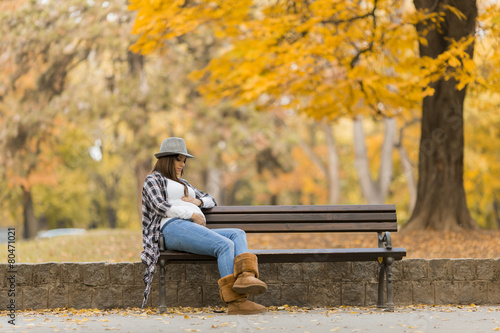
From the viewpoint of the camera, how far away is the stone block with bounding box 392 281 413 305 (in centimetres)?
673

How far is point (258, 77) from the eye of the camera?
11523 mm

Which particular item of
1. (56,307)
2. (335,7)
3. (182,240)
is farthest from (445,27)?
(56,307)

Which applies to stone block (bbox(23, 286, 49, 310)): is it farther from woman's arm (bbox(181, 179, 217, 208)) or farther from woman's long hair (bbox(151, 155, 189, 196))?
woman's arm (bbox(181, 179, 217, 208))

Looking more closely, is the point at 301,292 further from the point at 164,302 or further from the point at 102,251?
the point at 102,251

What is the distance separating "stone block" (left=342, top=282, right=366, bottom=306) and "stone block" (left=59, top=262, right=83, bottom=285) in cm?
252

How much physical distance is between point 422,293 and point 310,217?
134 cm

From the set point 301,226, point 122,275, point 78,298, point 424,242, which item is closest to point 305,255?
point 301,226

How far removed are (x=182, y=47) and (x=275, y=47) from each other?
31.8 feet

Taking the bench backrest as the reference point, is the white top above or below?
above

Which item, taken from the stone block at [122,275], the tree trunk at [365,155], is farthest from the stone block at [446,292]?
the tree trunk at [365,155]

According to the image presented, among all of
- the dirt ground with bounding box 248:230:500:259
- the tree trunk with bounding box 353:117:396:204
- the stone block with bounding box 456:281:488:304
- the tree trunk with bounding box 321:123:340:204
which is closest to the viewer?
the stone block with bounding box 456:281:488:304

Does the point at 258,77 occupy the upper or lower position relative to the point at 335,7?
lower

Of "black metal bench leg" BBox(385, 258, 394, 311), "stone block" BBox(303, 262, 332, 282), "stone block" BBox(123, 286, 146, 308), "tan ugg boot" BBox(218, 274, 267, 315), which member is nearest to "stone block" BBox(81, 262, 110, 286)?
"stone block" BBox(123, 286, 146, 308)

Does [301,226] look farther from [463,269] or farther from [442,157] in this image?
[442,157]
